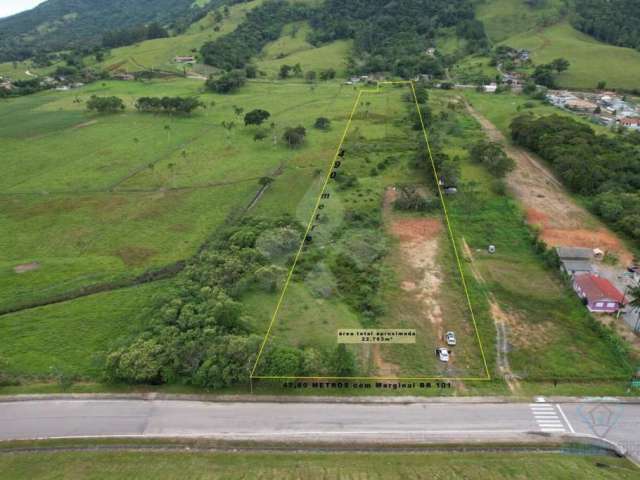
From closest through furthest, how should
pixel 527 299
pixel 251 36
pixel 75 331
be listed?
pixel 75 331 → pixel 527 299 → pixel 251 36

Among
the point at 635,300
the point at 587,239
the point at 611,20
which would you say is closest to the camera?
the point at 635,300

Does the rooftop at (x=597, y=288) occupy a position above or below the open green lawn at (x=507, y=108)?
below

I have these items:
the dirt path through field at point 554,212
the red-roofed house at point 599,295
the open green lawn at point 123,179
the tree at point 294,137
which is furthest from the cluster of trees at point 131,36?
the red-roofed house at point 599,295

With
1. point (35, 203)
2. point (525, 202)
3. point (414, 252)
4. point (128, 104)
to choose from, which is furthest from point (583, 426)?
point (128, 104)

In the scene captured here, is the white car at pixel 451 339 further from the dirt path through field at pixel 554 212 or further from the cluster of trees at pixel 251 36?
the cluster of trees at pixel 251 36

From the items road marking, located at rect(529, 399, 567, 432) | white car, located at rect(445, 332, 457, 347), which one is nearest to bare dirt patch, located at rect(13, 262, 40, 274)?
white car, located at rect(445, 332, 457, 347)

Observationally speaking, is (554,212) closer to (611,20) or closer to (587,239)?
(587,239)

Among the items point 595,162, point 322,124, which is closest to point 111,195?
point 322,124
